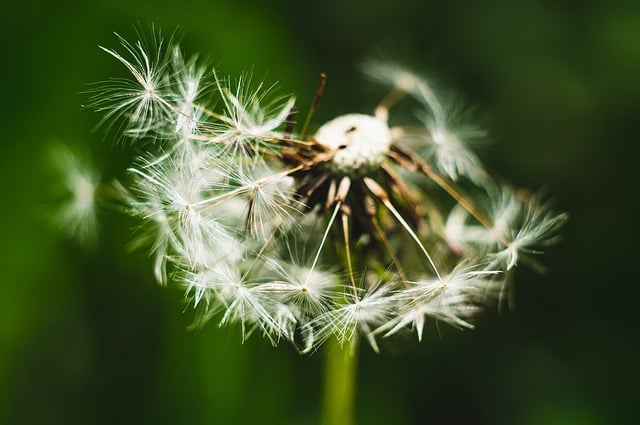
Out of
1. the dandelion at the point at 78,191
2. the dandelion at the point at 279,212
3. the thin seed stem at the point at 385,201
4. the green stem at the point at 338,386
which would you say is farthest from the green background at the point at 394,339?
the thin seed stem at the point at 385,201

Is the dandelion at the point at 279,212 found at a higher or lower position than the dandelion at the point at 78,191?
lower

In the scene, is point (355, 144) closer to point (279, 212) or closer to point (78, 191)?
point (279, 212)

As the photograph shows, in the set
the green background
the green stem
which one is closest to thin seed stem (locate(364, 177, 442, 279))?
the green stem

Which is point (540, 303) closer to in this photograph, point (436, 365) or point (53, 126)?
point (436, 365)

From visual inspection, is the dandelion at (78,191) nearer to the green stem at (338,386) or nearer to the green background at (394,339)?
the green background at (394,339)

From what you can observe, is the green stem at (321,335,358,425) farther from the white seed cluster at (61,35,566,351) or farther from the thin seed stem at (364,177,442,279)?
the thin seed stem at (364,177,442,279)

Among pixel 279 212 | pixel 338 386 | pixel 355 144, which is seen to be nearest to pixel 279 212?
pixel 279 212

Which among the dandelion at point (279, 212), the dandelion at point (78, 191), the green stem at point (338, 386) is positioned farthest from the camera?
the dandelion at point (78, 191)

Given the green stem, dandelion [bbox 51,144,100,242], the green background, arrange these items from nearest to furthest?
1. the green stem
2. dandelion [bbox 51,144,100,242]
3. the green background
